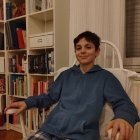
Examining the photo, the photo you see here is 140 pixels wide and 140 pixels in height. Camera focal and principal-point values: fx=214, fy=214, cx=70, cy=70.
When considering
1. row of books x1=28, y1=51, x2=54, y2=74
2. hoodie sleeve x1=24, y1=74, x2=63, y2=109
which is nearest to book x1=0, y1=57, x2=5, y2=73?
row of books x1=28, y1=51, x2=54, y2=74

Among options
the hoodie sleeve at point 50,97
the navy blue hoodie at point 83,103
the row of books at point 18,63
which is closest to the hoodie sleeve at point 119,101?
the navy blue hoodie at point 83,103

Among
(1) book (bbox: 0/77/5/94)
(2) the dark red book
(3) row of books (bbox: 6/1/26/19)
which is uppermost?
(3) row of books (bbox: 6/1/26/19)

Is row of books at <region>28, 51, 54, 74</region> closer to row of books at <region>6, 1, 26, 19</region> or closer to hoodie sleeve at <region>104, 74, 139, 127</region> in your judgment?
row of books at <region>6, 1, 26, 19</region>

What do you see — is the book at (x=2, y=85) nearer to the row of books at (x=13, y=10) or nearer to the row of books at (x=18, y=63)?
the row of books at (x=18, y=63)

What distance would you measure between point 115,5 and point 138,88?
30.4 inches

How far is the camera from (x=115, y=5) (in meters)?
1.94

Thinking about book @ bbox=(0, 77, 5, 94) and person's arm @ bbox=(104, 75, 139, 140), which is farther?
book @ bbox=(0, 77, 5, 94)

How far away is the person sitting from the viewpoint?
1.28 metres

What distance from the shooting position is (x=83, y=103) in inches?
55.0

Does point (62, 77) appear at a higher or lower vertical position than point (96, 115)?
higher

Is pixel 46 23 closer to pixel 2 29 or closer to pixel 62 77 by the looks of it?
pixel 2 29

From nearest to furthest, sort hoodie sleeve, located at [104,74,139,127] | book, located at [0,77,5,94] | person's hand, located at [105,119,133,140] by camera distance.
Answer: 1. person's hand, located at [105,119,133,140]
2. hoodie sleeve, located at [104,74,139,127]
3. book, located at [0,77,5,94]

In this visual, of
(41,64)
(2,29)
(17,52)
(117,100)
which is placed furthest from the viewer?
(2,29)

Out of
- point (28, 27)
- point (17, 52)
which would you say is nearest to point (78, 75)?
point (28, 27)
